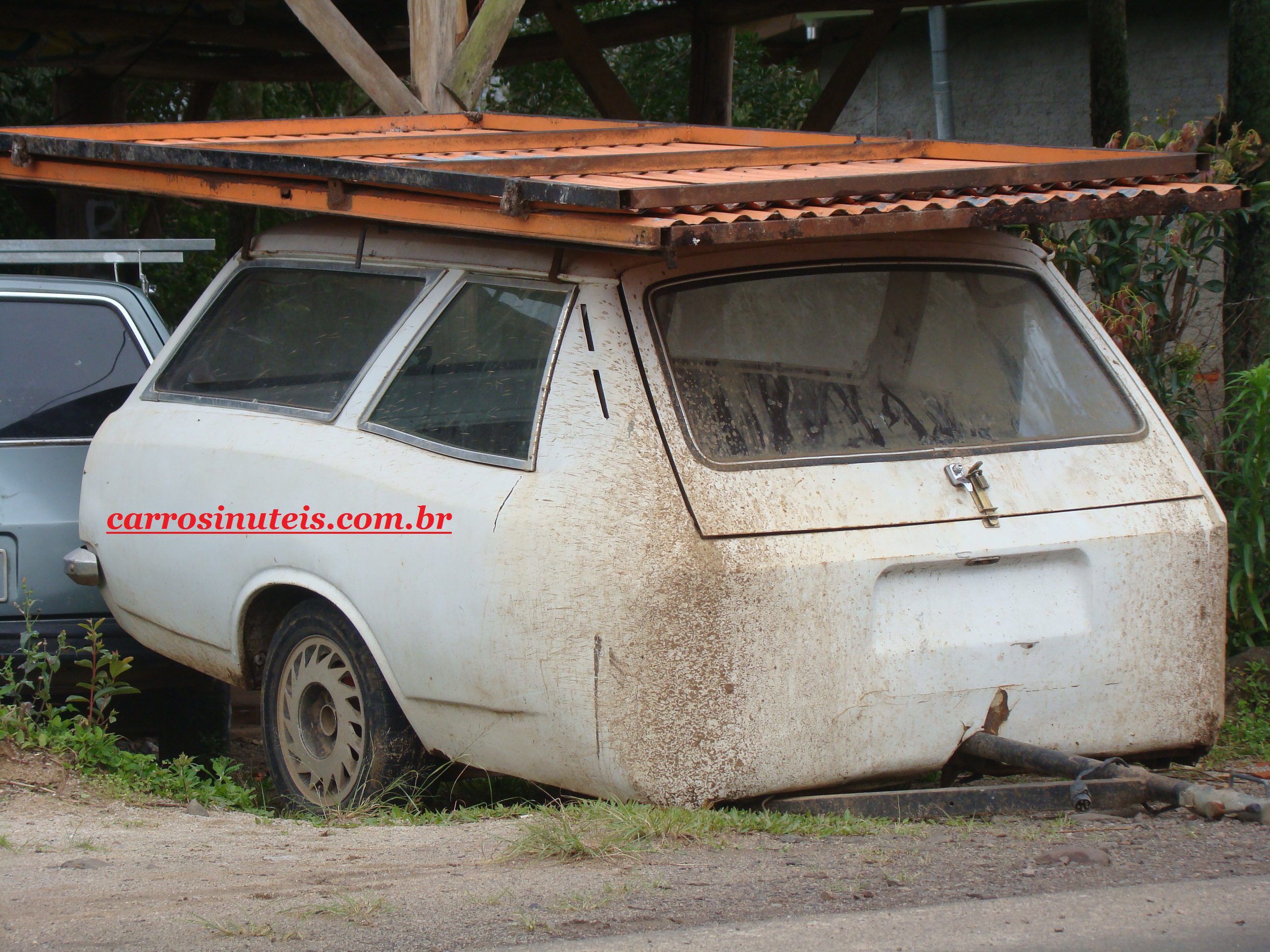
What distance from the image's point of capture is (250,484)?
4023 millimetres

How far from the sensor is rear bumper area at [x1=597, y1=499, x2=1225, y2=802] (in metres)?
3.11

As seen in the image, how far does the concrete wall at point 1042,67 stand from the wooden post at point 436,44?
645 cm

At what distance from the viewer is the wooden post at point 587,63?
30.9 feet

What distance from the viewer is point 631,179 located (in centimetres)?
357

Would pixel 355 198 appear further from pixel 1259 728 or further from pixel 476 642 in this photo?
pixel 1259 728

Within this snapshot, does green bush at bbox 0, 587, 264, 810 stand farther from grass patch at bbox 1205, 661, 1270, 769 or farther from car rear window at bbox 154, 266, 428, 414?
grass patch at bbox 1205, 661, 1270, 769

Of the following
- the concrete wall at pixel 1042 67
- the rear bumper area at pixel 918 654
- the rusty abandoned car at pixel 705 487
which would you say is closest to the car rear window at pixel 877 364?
the rusty abandoned car at pixel 705 487

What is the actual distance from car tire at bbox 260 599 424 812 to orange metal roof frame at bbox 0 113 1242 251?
1150 mm

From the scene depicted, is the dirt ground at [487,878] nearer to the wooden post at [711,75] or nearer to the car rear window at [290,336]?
the car rear window at [290,336]

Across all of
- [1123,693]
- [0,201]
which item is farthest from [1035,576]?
[0,201]

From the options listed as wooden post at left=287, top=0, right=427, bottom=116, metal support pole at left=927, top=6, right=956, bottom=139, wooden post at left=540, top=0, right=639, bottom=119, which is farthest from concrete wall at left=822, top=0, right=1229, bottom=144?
wooden post at left=287, top=0, right=427, bottom=116

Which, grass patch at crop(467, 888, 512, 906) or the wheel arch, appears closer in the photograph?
grass patch at crop(467, 888, 512, 906)

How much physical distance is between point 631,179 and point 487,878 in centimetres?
173

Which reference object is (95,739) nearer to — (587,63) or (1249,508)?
(1249,508)
